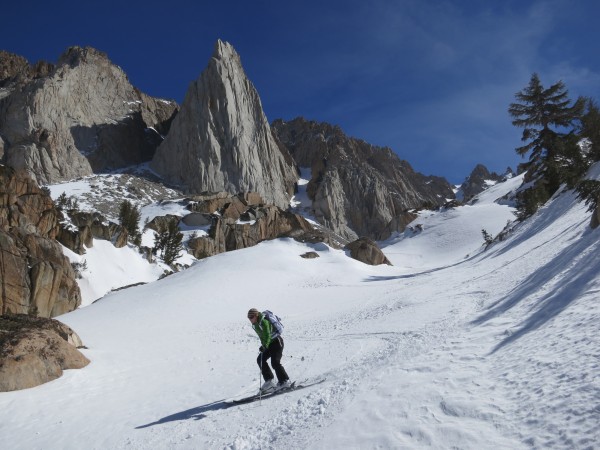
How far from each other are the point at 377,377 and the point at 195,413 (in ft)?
11.8

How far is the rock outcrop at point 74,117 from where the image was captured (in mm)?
85125

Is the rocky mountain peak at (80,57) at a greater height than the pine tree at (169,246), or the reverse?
the rocky mountain peak at (80,57)

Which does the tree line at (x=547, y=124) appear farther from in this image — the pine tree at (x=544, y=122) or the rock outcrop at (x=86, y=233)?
the rock outcrop at (x=86, y=233)

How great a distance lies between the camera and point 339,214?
11975 centimetres

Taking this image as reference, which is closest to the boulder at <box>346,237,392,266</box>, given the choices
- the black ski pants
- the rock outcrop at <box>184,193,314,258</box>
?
the rock outcrop at <box>184,193,314,258</box>

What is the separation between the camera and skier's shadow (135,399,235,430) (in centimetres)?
817

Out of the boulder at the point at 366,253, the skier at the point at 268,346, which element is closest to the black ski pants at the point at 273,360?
the skier at the point at 268,346

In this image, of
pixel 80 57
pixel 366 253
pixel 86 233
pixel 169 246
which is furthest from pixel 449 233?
pixel 80 57

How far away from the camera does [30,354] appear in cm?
1106

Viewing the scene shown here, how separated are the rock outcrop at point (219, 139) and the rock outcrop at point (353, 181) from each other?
1747 cm

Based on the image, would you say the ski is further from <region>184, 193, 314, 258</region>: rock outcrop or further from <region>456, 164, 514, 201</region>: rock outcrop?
<region>456, 164, 514, 201</region>: rock outcrop

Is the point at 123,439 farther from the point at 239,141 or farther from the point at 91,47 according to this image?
the point at 91,47

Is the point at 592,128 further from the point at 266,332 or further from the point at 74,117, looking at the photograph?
the point at 74,117

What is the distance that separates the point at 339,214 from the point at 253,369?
109 metres
